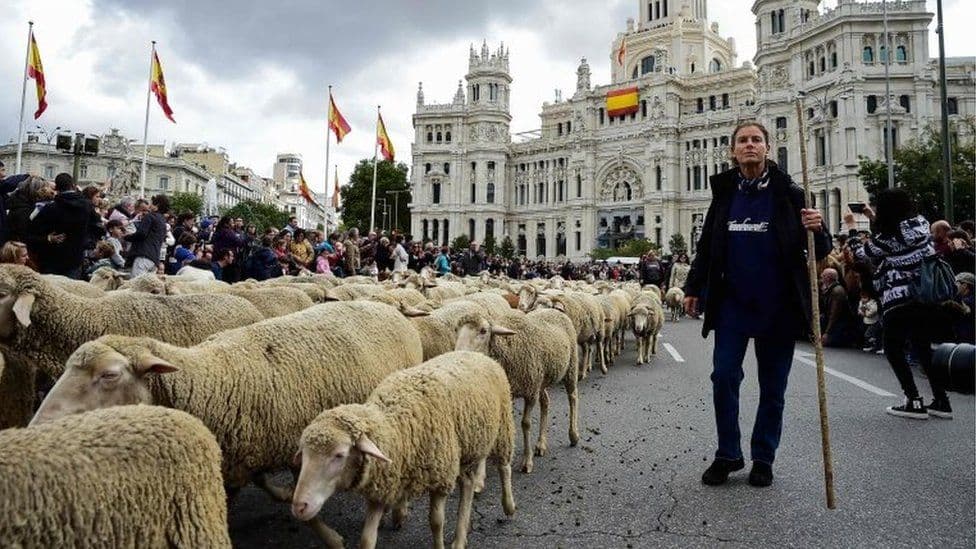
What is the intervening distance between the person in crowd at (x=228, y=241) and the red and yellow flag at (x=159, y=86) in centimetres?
1549

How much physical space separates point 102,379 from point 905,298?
21.1 feet

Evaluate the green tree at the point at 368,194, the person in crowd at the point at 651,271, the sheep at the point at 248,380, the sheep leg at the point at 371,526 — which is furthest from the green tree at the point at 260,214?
the sheep leg at the point at 371,526

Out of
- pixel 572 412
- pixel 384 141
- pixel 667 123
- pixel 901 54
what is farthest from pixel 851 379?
pixel 667 123

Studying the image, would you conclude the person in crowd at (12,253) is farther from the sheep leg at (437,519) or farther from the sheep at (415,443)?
the sheep leg at (437,519)

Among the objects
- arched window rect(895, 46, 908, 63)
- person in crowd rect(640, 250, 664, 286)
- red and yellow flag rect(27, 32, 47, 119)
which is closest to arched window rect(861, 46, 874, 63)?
arched window rect(895, 46, 908, 63)

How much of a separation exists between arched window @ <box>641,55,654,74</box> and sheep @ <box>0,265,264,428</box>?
267 ft

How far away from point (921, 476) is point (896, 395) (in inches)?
131

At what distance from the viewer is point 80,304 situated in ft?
11.8

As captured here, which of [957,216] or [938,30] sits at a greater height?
[938,30]

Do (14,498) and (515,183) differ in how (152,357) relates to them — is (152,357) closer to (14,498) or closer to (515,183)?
(14,498)

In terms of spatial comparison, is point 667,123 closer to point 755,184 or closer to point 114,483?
point 755,184

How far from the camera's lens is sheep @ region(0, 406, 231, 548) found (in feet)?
5.21

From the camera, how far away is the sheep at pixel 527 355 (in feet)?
14.3

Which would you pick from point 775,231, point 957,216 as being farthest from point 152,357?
point 957,216
